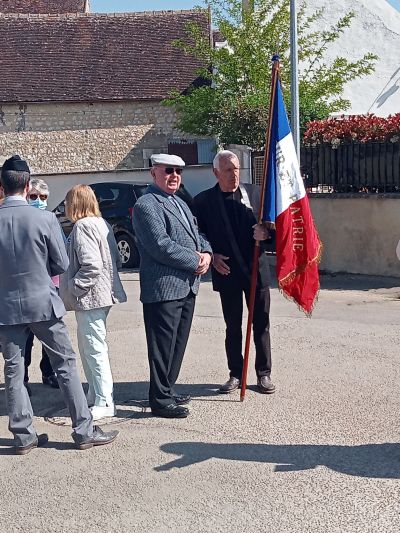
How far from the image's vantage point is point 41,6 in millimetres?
38250

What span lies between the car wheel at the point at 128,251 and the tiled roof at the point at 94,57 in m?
12.8

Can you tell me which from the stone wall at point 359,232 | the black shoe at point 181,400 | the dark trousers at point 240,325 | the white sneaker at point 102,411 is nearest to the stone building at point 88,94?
the stone wall at point 359,232

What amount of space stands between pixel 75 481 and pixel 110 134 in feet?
83.1

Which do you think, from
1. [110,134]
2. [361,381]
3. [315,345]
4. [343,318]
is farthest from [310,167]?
[110,134]

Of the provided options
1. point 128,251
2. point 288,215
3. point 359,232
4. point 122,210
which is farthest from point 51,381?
point 122,210

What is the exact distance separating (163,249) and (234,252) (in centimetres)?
92

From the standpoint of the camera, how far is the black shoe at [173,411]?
269 inches

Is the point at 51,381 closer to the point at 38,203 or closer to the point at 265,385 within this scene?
the point at 38,203

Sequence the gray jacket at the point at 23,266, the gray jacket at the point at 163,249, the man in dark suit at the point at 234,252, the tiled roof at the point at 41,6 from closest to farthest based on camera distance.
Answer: the gray jacket at the point at 23,266 → the gray jacket at the point at 163,249 → the man in dark suit at the point at 234,252 → the tiled roof at the point at 41,6

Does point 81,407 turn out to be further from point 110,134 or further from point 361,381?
point 110,134

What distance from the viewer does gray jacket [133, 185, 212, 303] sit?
671 centimetres

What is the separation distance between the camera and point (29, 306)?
19.7 feet

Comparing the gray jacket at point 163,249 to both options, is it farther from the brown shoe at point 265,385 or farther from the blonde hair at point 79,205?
the brown shoe at point 265,385

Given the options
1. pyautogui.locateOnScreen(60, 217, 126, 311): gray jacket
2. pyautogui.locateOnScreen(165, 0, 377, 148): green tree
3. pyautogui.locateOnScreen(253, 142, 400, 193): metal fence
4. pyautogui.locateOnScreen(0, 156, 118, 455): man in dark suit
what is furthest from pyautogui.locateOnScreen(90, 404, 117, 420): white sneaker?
pyautogui.locateOnScreen(165, 0, 377, 148): green tree
